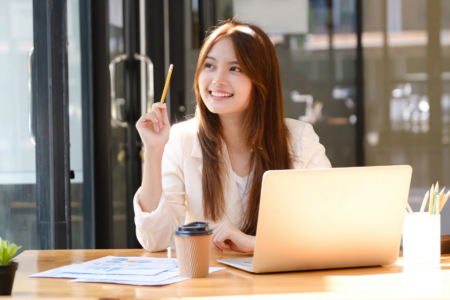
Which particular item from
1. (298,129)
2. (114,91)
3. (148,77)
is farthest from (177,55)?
(298,129)

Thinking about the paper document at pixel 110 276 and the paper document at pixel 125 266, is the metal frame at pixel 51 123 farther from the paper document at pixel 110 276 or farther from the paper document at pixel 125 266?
the paper document at pixel 110 276

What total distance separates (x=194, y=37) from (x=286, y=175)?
130 inches

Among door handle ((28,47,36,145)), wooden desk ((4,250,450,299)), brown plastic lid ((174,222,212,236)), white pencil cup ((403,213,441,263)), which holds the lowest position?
wooden desk ((4,250,450,299))

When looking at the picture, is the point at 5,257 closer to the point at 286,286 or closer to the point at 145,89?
the point at 286,286

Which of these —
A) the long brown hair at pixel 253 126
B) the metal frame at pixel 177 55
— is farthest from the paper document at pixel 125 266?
the metal frame at pixel 177 55

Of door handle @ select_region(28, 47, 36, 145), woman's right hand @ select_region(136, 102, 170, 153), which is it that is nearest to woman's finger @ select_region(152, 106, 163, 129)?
woman's right hand @ select_region(136, 102, 170, 153)

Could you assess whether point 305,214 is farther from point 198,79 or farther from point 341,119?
point 341,119

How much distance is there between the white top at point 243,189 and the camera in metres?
1.91

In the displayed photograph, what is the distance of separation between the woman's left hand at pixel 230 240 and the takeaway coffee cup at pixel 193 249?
1.15ft

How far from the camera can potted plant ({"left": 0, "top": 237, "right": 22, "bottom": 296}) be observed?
3.31 ft

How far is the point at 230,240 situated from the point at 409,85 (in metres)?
3.29

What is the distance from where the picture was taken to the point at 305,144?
2.00 m

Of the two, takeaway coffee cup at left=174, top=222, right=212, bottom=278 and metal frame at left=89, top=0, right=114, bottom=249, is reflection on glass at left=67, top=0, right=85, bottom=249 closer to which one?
metal frame at left=89, top=0, right=114, bottom=249

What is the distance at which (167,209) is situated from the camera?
1.66m
